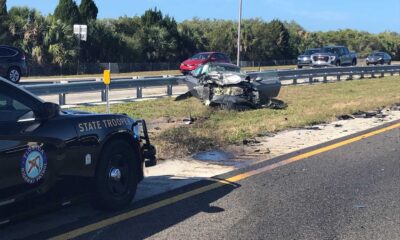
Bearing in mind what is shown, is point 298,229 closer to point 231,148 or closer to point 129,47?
point 231,148

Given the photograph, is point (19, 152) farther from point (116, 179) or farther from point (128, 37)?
point (128, 37)

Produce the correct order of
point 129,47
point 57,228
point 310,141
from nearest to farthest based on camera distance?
point 57,228
point 310,141
point 129,47

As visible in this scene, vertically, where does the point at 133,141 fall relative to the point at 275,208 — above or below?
above

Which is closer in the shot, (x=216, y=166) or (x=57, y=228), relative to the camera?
(x=57, y=228)

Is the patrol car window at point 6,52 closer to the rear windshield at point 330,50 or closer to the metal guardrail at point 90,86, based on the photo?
the metal guardrail at point 90,86

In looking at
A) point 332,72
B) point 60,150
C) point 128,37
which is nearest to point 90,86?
point 60,150

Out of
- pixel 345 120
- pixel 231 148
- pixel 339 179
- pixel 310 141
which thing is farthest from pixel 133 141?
pixel 345 120

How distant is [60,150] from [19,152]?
499 millimetres

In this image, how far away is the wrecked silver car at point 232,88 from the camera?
49.7ft

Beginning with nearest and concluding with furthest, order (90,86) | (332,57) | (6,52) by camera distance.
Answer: (90,86)
(6,52)
(332,57)

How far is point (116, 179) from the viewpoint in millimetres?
5961

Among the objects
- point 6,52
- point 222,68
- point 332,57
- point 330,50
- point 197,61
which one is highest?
point 330,50

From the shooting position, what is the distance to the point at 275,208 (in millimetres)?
6176

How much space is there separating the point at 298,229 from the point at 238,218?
644 millimetres
